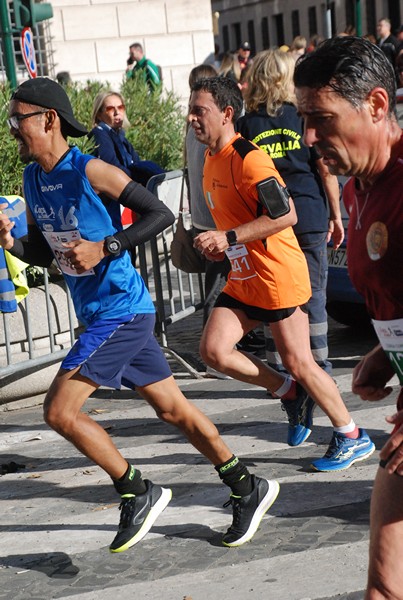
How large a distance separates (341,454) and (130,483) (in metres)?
1.27

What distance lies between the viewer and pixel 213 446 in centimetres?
515

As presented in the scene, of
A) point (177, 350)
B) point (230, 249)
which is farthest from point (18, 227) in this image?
point (177, 350)

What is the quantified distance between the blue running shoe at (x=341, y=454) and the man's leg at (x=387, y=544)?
8.86 feet

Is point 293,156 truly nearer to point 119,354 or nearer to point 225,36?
point 119,354

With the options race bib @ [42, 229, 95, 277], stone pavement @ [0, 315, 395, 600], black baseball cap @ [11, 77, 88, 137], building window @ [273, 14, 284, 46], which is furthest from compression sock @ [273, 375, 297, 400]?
building window @ [273, 14, 284, 46]

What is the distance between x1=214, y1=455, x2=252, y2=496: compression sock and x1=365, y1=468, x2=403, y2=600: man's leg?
1991 mm

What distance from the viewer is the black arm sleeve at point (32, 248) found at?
5.41 metres

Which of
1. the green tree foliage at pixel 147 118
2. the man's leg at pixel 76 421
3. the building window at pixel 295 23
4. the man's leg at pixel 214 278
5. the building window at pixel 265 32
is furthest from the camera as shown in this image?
the building window at pixel 265 32

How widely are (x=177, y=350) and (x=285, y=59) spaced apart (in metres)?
2.92

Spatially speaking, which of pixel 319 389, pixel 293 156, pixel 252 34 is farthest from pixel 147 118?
pixel 252 34

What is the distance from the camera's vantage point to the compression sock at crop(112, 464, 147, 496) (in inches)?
200

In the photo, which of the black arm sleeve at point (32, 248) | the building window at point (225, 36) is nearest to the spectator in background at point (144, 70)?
the black arm sleeve at point (32, 248)

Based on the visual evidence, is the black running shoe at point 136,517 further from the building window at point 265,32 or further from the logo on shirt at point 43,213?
the building window at point 265,32

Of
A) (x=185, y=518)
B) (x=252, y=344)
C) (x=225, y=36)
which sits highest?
(x=225, y=36)
